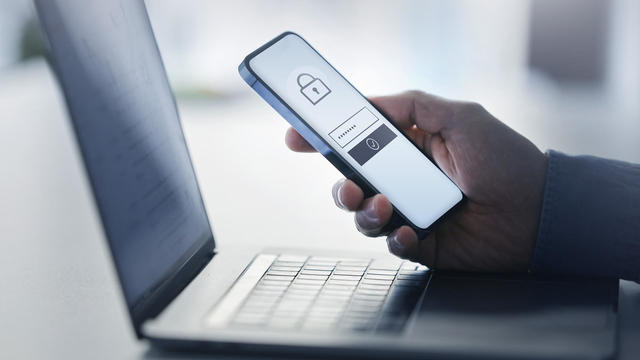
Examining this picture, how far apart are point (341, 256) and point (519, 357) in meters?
0.25

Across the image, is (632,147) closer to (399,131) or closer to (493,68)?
(399,131)

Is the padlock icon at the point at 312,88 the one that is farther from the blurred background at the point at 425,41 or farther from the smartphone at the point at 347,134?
the blurred background at the point at 425,41

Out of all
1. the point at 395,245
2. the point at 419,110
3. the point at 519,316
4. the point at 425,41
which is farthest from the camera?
the point at 425,41

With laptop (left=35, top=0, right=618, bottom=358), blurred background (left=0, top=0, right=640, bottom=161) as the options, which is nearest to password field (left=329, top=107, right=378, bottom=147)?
laptop (left=35, top=0, right=618, bottom=358)

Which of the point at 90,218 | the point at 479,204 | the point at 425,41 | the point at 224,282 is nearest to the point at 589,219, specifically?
the point at 479,204

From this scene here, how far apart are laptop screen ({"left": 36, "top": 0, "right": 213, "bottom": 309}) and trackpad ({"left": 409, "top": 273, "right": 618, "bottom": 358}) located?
189 millimetres

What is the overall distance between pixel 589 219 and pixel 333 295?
0.26 metres

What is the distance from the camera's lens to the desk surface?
1.74 ft

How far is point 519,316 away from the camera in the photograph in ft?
1.65

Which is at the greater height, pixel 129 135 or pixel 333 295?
pixel 129 135

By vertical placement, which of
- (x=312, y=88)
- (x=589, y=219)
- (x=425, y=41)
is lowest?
(x=425, y=41)

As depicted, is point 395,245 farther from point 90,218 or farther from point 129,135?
point 90,218

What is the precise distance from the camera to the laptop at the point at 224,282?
1.50ft

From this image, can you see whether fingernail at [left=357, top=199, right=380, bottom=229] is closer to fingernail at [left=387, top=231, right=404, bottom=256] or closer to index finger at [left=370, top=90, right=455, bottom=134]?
fingernail at [left=387, top=231, right=404, bottom=256]
